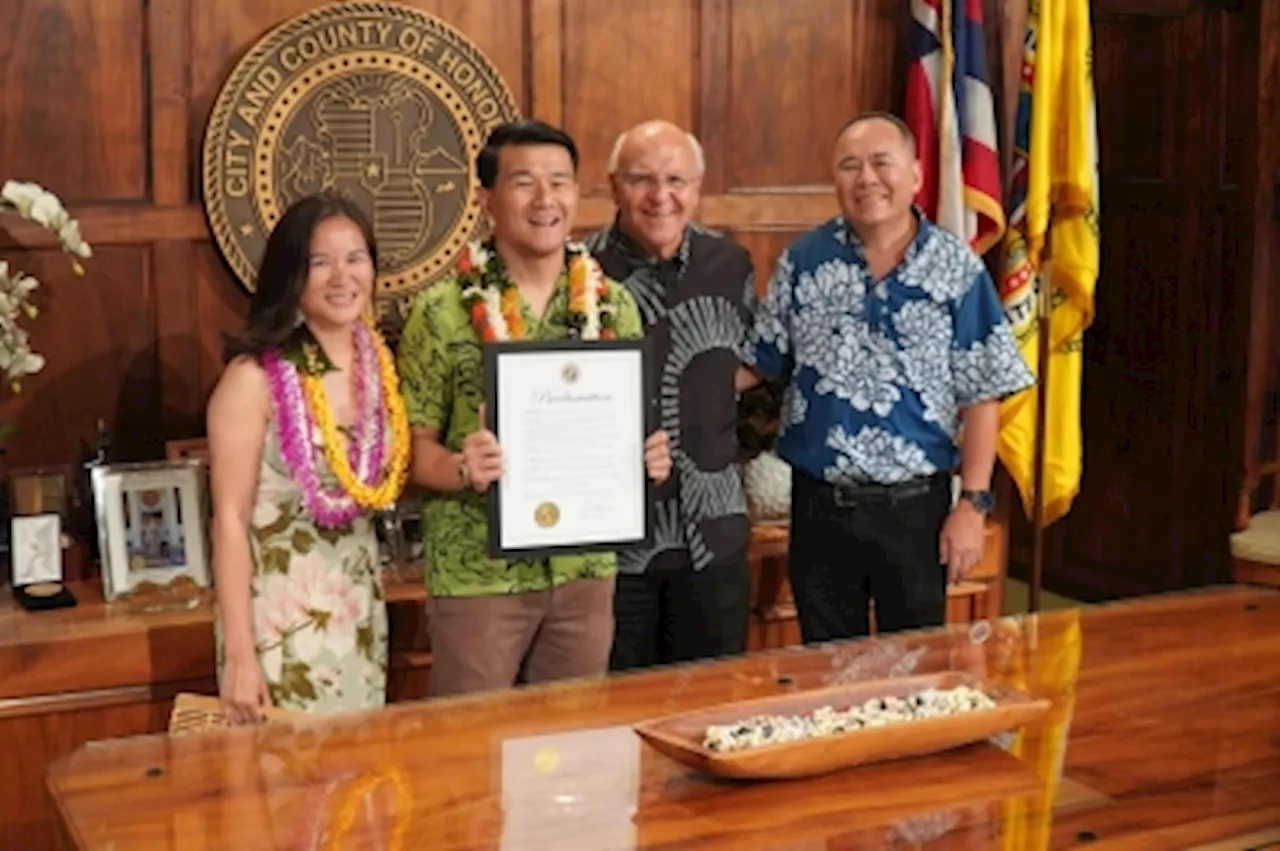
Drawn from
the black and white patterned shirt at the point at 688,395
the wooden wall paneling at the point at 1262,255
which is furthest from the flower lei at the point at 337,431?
the wooden wall paneling at the point at 1262,255

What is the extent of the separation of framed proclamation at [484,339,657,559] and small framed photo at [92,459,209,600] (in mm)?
925

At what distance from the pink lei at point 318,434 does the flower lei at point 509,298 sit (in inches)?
7.7

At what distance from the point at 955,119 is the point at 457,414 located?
1.78 metres

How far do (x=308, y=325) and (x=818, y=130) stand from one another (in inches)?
68.2

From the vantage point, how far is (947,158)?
4.07m

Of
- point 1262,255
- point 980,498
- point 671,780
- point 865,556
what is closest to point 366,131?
point 865,556

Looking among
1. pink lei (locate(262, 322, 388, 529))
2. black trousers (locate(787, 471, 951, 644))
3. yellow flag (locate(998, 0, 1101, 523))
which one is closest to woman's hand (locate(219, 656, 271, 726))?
pink lei (locate(262, 322, 388, 529))

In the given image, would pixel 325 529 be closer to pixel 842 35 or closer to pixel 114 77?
pixel 114 77

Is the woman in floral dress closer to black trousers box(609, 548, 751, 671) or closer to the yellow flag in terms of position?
black trousers box(609, 548, 751, 671)

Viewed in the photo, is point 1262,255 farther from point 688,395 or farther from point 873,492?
point 688,395

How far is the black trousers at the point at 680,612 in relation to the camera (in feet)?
10.3

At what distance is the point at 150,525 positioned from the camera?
3357 mm

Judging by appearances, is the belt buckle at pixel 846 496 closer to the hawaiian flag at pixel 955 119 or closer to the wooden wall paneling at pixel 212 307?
the hawaiian flag at pixel 955 119

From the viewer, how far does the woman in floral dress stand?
271 cm
